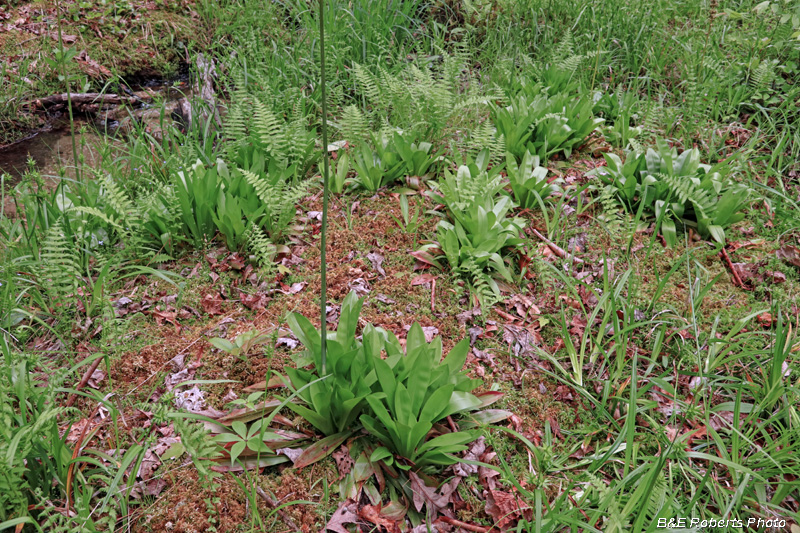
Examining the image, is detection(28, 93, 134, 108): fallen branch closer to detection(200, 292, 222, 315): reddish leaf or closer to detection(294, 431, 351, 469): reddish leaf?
detection(200, 292, 222, 315): reddish leaf

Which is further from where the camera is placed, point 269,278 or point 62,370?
point 269,278

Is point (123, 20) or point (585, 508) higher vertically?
point (123, 20)

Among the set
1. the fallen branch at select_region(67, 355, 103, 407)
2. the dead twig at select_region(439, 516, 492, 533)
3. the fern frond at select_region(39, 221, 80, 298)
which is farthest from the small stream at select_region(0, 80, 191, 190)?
the dead twig at select_region(439, 516, 492, 533)

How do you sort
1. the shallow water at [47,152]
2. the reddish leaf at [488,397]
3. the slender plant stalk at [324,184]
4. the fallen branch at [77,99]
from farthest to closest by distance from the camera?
the fallen branch at [77,99] → the shallow water at [47,152] → the reddish leaf at [488,397] → the slender plant stalk at [324,184]

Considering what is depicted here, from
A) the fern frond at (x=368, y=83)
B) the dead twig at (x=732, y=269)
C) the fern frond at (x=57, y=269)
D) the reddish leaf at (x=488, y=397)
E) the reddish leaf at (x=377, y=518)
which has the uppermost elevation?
the fern frond at (x=368, y=83)

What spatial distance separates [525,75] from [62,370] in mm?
3972

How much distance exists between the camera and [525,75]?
4.36 metres

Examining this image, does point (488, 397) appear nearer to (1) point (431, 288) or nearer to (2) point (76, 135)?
→ (1) point (431, 288)

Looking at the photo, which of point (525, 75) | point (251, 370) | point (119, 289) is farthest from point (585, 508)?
point (525, 75)

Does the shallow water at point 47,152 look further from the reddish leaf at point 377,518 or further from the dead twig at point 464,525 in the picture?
the dead twig at point 464,525

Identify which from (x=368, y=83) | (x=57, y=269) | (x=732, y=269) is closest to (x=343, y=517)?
(x=57, y=269)

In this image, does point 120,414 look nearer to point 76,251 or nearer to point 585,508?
point 76,251

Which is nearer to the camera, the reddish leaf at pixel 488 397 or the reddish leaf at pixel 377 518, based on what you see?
the reddish leaf at pixel 377 518

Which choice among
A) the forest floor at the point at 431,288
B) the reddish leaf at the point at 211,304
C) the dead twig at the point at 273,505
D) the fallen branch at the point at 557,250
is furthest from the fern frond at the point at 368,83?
the dead twig at the point at 273,505
